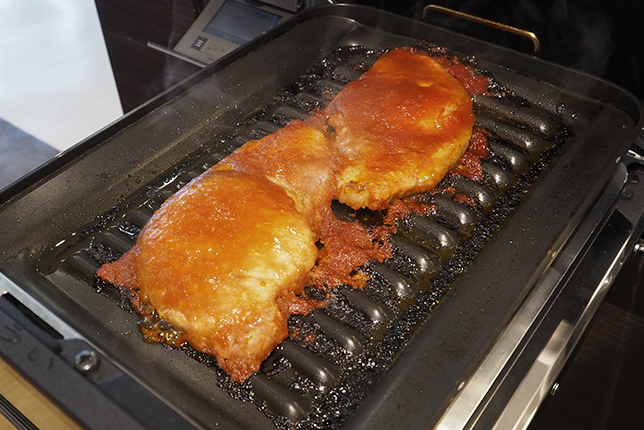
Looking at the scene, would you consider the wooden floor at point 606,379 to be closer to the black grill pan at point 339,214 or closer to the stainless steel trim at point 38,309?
the black grill pan at point 339,214

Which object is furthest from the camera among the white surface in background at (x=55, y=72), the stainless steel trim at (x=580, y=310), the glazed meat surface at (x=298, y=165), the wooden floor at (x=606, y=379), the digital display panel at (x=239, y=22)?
the white surface in background at (x=55, y=72)

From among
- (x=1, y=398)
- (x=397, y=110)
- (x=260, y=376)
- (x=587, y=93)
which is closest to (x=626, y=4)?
(x=587, y=93)

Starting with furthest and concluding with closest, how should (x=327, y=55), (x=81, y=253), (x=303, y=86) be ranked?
(x=327, y=55)
(x=303, y=86)
(x=81, y=253)

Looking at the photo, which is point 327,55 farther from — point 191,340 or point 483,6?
point 191,340

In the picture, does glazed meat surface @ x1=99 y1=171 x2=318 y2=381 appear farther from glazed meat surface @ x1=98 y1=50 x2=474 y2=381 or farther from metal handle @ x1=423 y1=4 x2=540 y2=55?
metal handle @ x1=423 y1=4 x2=540 y2=55

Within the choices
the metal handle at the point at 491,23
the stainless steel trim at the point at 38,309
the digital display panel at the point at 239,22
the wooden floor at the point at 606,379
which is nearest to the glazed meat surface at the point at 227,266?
the stainless steel trim at the point at 38,309

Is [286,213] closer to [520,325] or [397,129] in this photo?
[397,129]

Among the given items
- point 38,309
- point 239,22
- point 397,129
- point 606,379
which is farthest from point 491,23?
point 38,309
